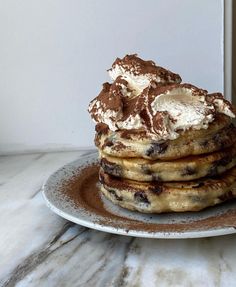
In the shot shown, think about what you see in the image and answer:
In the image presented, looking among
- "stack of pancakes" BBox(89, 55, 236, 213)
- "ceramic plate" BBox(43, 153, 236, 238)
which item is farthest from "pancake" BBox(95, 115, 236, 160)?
"ceramic plate" BBox(43, 153, 236, 238)

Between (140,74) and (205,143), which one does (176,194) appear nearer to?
(205,143)

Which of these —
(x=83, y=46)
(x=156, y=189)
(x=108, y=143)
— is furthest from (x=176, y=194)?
(x=83, y=46)

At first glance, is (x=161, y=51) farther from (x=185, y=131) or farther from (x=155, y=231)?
(x=155, y=231)

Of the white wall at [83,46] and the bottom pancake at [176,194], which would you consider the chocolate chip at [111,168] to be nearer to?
the bottom pancake at [176,194]

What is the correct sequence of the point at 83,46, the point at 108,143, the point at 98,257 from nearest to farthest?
the point at 98,257
the point at 108,143
the point at 83,46

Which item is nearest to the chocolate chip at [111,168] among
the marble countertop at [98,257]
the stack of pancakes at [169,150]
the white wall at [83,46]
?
the stack of pancakes at [169,150]

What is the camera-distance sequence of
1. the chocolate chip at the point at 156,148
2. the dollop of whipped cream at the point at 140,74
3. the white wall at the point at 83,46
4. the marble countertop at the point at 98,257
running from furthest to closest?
the white wall at the point at 83,46 → the dollop of whipped cream at the point at 140,74 → the chocolate chip at the point at 156,148 → the marble countertop at the point at 98,257

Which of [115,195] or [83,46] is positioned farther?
Result: [83,46]
